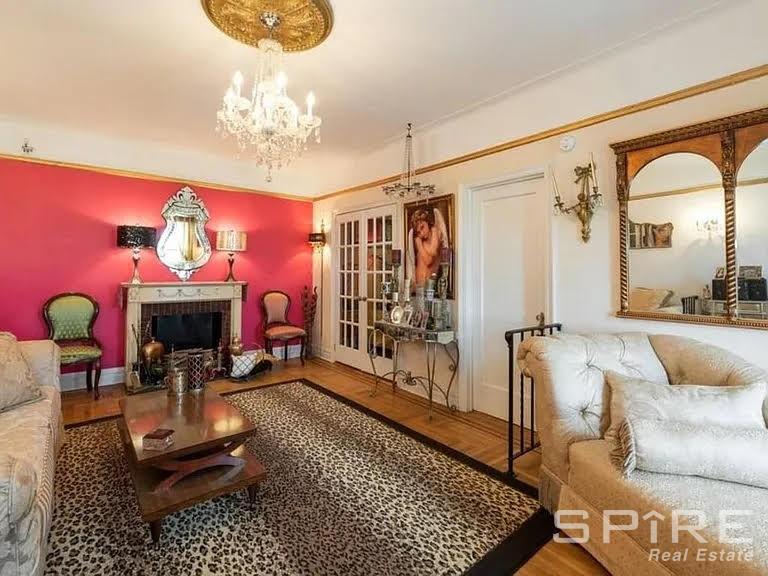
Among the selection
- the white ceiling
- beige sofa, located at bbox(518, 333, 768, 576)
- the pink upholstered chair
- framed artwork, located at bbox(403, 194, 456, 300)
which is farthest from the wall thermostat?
the pink upholstered chair

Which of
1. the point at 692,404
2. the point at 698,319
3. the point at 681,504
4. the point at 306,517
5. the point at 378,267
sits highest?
the point at 378,267

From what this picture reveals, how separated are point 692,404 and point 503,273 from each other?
69.2 inches

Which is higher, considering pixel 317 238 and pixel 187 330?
pixel 317 238

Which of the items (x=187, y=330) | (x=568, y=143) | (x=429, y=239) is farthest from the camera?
(x=187, y=330)

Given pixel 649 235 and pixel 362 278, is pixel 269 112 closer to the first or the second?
pixel 649 235

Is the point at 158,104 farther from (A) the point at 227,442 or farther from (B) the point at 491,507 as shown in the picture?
(B) the point at 491,507

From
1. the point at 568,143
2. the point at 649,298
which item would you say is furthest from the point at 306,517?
the point at 568,143

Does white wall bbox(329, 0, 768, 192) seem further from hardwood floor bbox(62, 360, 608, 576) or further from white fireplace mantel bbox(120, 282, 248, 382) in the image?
white fireplace mantel bbox(120, 282, 248, 382)

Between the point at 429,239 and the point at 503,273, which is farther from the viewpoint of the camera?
the point at 429,239

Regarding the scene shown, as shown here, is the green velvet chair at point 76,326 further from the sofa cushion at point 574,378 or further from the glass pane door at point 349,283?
the sofa cushion at point 574,378

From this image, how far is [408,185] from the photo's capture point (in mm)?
3900

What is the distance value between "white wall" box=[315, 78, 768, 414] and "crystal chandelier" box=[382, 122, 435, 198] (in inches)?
30.3

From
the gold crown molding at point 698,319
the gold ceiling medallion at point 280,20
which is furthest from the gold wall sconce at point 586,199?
the gold ceiling medallion at point 280,20

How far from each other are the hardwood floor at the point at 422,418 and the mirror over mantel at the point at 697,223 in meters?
1.34
